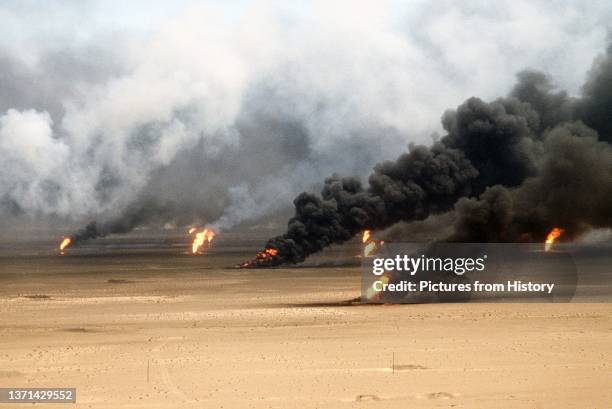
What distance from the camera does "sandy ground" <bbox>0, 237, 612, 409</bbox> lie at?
26.2 m

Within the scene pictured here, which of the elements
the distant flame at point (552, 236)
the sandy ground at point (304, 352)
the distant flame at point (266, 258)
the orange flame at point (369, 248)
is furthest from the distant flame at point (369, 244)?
the sandy ground at point (304, 352)

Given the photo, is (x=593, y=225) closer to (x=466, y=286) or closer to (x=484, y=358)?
(x=466, y=286)

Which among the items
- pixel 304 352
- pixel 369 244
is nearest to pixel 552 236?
pixel 369 244

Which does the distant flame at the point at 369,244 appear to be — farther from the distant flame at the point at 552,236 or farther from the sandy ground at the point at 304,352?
the sandy ground at the point at 304,352

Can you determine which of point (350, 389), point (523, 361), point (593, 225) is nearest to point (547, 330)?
point (523, 361)

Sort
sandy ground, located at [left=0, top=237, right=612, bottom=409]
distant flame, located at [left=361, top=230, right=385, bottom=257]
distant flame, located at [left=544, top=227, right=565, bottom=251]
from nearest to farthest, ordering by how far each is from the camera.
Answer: sandy ground, located at [left=0, top=237, right=612, bottom=409], distant flame, located at [left=361, top=230, right=385, bottom=257], distant flame, located at [left=544, top=227, right=565, bottom=251]

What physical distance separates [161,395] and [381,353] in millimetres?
10625

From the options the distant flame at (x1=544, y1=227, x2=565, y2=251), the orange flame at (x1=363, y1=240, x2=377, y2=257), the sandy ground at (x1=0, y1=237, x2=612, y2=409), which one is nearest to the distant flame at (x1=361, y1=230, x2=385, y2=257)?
the orange flame at (x1=363, y1=240, x2=377, y2=257)

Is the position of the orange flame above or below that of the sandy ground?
above

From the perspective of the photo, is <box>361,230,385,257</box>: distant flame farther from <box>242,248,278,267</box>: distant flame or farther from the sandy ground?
the sandy ground

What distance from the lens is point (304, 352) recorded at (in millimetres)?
34156

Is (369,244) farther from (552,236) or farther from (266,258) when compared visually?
(266,258)

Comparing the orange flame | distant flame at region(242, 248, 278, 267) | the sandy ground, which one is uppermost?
distant flame at region(242, 248, 278, 267)

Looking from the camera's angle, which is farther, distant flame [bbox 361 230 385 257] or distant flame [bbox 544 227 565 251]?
distant flame [bbox 544 227 565 251]
